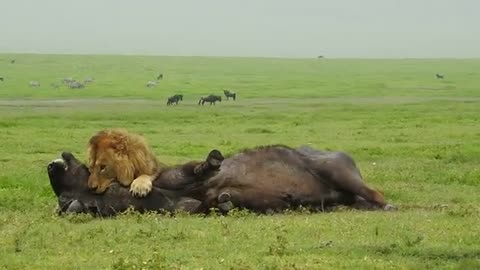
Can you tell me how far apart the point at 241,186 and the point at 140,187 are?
1.25 meters

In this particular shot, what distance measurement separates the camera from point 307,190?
11.8 m

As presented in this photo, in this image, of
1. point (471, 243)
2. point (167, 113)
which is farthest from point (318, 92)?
point (471, 243)

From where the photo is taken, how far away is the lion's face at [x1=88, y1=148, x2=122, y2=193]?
38.3 ft

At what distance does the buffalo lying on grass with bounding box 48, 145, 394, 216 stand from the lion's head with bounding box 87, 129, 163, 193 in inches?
5.2

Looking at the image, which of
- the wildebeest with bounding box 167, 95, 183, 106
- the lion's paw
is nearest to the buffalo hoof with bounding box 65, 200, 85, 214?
the lion's paw

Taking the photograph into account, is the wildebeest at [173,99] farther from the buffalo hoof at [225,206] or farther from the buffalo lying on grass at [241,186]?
the buffalo hoof at [225,206]

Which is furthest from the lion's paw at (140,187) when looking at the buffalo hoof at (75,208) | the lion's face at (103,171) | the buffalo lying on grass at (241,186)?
the buffalo hoof at (75,208)

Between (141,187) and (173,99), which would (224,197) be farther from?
(173,99)

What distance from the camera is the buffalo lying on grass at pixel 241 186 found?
1161 cm

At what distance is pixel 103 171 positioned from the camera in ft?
38.5

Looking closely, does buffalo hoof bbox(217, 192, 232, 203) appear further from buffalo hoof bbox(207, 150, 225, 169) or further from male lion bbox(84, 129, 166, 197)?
male lion bbox(84, 129, 166, 197)

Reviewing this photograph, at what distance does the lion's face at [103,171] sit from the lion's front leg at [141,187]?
32 cm

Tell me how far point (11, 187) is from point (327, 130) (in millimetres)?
17016

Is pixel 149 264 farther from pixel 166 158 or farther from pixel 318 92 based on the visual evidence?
pixel 318 92
